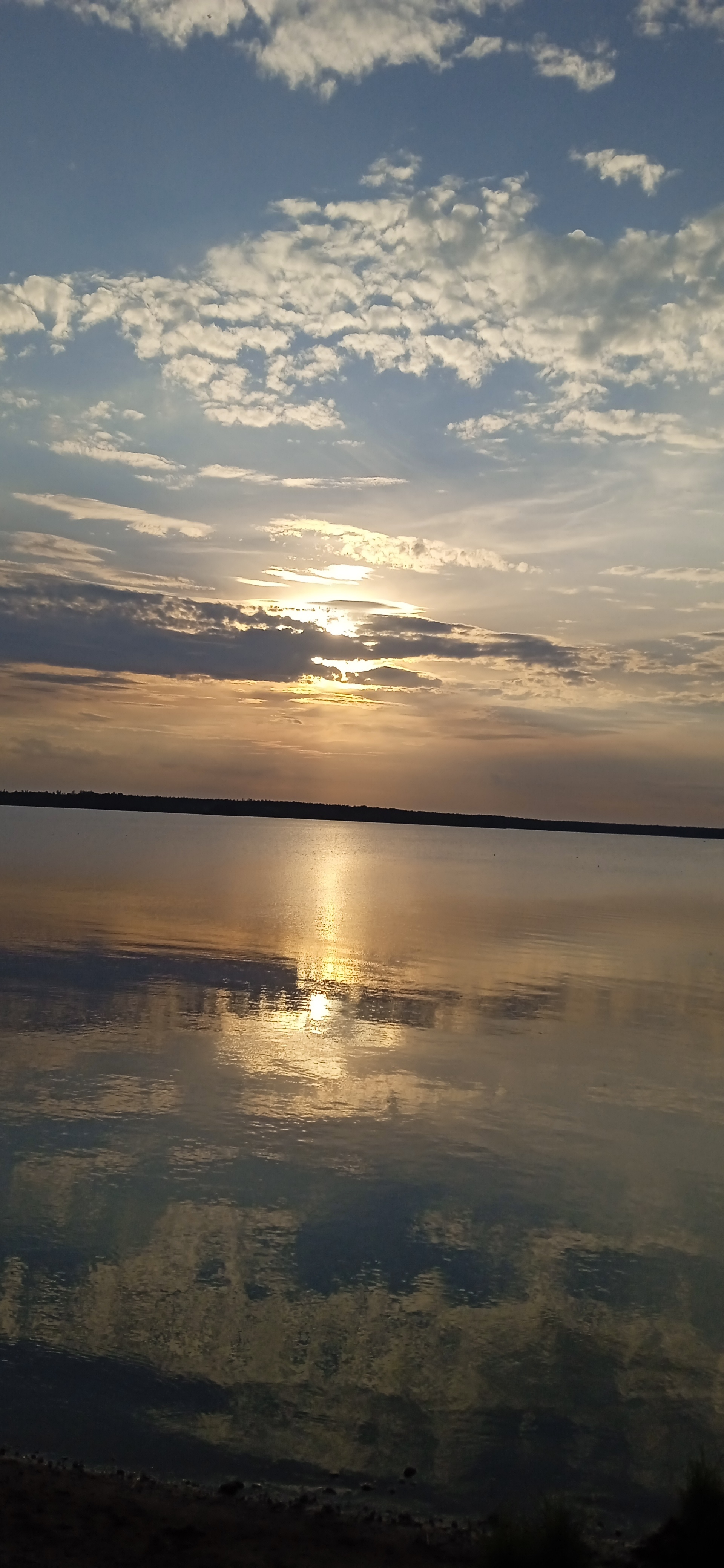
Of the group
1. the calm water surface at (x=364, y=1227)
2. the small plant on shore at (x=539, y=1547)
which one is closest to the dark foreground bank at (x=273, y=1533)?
the small plant on shore at (x=539, y=1547)

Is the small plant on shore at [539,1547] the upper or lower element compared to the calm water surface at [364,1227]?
upper

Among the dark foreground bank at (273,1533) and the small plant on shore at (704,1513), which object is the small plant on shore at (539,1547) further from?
the small plant on shore at (704,1513)

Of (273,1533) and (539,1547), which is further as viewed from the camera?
(273,1533)

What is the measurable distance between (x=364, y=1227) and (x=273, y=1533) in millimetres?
4884

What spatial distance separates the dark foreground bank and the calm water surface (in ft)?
1.20

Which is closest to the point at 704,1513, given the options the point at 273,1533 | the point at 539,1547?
the point at 539,1547

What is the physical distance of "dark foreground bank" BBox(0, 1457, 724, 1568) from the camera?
632cm

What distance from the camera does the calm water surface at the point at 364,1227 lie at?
809cm

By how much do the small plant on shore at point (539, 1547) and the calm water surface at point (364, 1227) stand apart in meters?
1.12

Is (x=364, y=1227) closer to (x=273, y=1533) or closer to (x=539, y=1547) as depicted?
(x=273, y=1533)

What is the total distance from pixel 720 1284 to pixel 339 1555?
5.54 metres

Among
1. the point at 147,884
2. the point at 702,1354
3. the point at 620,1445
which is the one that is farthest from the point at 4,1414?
the point at 147,884

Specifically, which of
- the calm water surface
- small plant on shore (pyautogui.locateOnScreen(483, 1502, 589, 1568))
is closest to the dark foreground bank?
small plant on shore (pyautogui.locateOnScreen(483, 1502, 589, 1568))

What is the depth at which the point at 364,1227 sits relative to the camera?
1162cm
